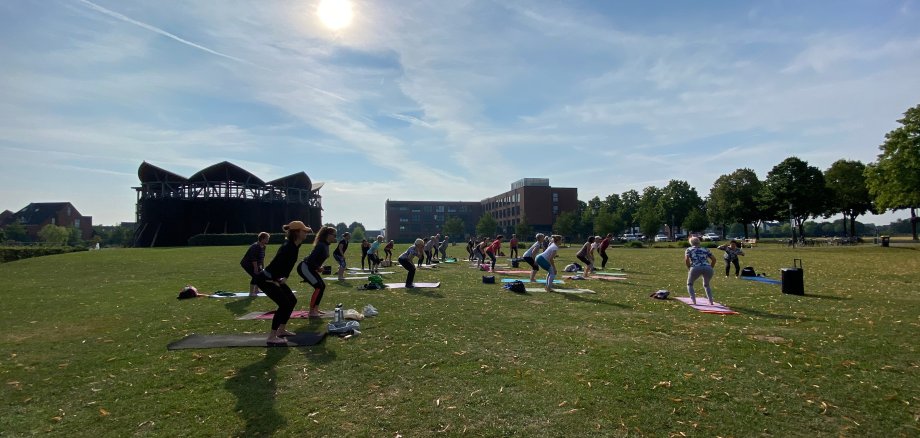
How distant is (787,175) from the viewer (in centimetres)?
6875

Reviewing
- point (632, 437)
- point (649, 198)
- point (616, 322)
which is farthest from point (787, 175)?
point (632, 437)

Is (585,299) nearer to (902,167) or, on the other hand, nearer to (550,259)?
(550,259)

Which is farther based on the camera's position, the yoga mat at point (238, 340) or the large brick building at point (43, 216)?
the large brick building at point (43, 216)

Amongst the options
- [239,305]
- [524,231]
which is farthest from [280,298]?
[524,231]

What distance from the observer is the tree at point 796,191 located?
6680 cm

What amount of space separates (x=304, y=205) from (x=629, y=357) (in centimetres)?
7833

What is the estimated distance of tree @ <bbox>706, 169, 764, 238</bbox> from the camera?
77562 millimetres

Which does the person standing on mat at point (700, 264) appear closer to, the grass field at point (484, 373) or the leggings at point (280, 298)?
the grass field at point (484, 373)

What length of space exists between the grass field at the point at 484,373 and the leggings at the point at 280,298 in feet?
2.18

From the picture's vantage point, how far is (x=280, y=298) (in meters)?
8.26

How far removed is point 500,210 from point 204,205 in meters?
93.2

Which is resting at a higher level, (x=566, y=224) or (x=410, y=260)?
(x=566, y=224)

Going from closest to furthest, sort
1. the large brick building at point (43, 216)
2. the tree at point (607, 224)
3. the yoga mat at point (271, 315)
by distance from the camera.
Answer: the yoga mat at point (271, 315) → the tree at point (607, 224) → the large brick building at point (43, 216)

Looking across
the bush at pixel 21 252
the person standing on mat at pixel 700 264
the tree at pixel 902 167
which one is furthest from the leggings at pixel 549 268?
the bush at pixel 21 252
